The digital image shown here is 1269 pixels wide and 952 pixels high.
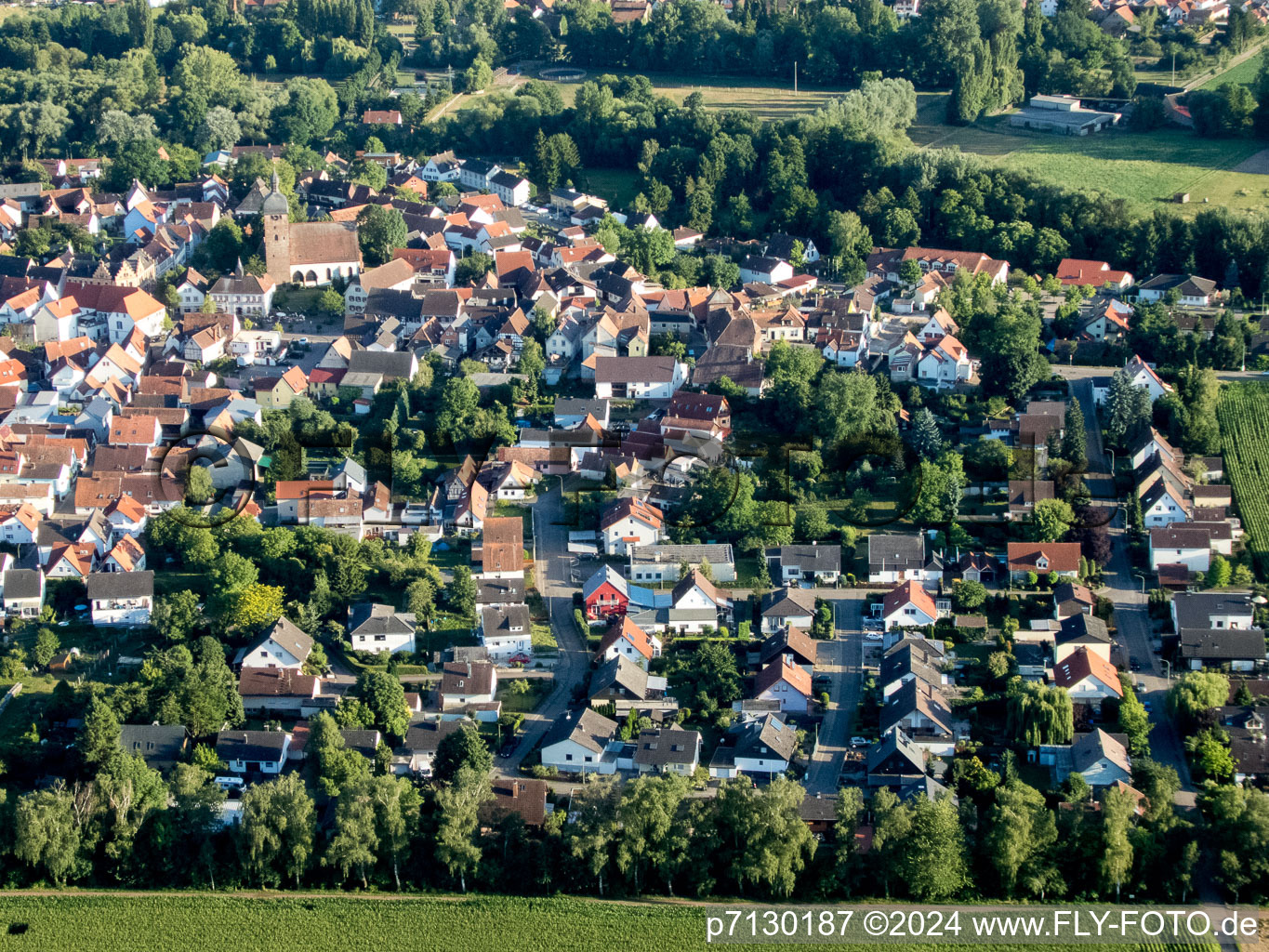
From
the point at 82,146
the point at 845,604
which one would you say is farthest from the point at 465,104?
the point at 845,604

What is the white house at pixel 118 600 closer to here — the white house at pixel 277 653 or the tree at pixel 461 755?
the white house at pixel 277 653

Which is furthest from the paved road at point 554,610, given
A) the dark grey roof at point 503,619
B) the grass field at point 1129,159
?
the grass field at point 1129,159

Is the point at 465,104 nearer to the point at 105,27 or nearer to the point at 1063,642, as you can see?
the point at 105,27

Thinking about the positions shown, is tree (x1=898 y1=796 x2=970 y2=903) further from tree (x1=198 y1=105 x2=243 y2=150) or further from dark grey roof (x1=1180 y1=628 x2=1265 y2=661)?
tree (x1=198 y1=105 x2=243 y2=150)

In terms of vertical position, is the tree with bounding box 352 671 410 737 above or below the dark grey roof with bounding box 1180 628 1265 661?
below

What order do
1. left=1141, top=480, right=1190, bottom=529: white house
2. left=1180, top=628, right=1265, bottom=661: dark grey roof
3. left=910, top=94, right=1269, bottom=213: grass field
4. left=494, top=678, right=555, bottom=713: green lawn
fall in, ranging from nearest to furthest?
left=494, top=678, right=555, bottom=713: green lawn < left=1180, top=628, right=1265, bottom=661: dark grey roof < left=1141, top=480, right=1190, bottom=529: white house < left=910, top=94, right=1269, bottom=213: grass field

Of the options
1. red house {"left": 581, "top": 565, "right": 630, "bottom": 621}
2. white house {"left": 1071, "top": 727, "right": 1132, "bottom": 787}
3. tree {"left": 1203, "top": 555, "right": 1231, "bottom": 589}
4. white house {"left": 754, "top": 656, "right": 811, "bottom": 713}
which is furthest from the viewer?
tree {"left": 1203, "top": 555, "right": 1231, "bottom": 589}

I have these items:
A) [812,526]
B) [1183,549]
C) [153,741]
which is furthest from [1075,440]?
[153,741]

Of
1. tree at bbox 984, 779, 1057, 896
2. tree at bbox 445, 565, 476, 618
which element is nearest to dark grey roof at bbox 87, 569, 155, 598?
tree at bbox 445, 565, 476, 618
